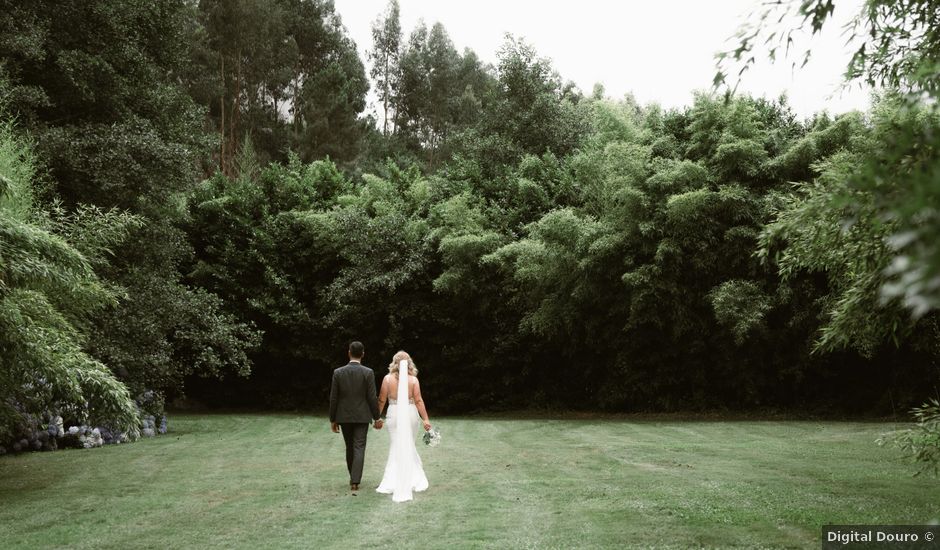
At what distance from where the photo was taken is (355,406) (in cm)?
812

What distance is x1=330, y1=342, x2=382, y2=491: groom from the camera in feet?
26.6

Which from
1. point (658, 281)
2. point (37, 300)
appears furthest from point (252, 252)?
point (37, 300)

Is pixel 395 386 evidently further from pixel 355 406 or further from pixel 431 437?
pixel 431 437

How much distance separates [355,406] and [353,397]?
0.10 meters

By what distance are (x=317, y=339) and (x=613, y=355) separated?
9.57 m

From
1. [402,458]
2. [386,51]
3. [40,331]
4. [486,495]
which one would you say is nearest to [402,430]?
[402,458]

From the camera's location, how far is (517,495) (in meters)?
7.68

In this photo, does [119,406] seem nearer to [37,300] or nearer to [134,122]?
[37,300]

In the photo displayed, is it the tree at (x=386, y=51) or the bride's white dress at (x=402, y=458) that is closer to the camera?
the bride's white dress at (x=402, y=458)

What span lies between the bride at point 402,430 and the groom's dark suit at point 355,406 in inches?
11.2

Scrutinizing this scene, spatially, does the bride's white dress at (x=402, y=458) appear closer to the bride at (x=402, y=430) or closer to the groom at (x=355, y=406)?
the bride at (x=402, y=430)

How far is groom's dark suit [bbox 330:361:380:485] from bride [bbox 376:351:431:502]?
28 centimetres

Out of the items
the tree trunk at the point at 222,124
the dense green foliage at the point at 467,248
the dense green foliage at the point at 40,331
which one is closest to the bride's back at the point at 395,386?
the dense green foliage at the point at 40,331

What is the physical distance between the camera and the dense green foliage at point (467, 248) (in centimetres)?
1566
